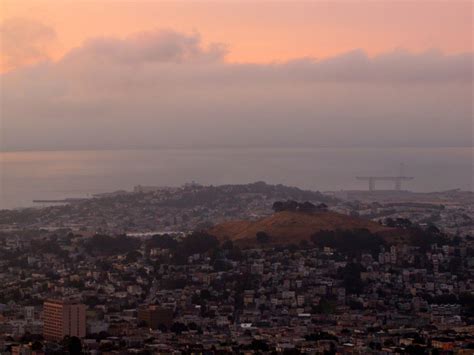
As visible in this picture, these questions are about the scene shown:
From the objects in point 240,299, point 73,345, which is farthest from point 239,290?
point 73,345

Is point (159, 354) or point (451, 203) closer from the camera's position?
point (159, 354)

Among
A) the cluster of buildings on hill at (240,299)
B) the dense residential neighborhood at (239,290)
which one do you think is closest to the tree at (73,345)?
the dense residential neighborhood at (239,290)

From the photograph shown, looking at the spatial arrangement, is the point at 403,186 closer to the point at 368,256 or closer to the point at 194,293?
the point at 368,256

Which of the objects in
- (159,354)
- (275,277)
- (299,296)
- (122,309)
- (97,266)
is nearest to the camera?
(159,354)

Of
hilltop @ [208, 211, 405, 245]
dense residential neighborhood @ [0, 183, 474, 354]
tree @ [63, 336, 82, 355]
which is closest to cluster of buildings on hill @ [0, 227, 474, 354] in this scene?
dense residential neighborhood @ [0, 183, 474, 354]

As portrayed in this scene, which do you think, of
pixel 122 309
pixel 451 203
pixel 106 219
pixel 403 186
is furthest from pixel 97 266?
pixel 403 186

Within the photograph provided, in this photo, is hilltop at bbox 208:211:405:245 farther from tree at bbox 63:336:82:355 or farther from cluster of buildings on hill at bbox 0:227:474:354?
tree at bbox 63:336:82:355
